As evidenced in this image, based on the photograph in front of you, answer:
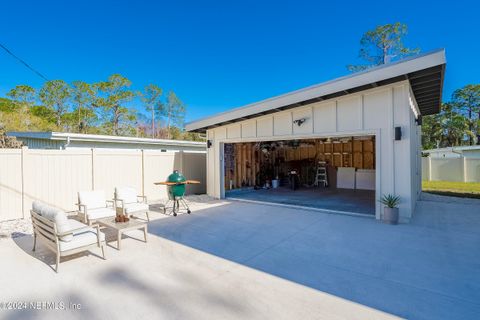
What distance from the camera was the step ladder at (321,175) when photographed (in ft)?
45.9

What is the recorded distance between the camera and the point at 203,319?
8.41 feet

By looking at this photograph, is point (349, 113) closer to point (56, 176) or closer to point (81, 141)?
point (56, 176)

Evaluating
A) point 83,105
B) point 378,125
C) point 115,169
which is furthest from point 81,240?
point 83,105

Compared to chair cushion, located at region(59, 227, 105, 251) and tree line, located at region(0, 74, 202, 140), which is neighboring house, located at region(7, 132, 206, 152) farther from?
chair cushion, located at region(59, 227, 105, 251)

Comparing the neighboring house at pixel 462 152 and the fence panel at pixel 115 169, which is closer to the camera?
the fence panel at pixel 115 169

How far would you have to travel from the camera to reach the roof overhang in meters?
5.44

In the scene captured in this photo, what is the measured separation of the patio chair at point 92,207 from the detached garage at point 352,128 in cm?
463

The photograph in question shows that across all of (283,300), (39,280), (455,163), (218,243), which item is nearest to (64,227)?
(39,280)

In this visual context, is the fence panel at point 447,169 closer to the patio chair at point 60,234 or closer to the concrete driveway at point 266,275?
the concrete driveway at point 266,275

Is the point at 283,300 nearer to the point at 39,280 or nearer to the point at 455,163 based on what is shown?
the point at 39,280

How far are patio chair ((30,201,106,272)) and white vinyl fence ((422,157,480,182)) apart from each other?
19.4 m

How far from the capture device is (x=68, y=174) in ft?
24.9

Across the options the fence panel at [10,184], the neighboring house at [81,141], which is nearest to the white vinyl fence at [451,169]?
the neighboring house at [81,141]

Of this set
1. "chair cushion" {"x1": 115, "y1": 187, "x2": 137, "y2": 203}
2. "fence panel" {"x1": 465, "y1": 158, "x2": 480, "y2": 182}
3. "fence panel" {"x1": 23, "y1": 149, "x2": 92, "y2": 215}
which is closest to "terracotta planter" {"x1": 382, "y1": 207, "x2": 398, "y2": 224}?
"chair cushion" {"x1": 115, "y1": 187, "x2": 137, "y2": 203}
